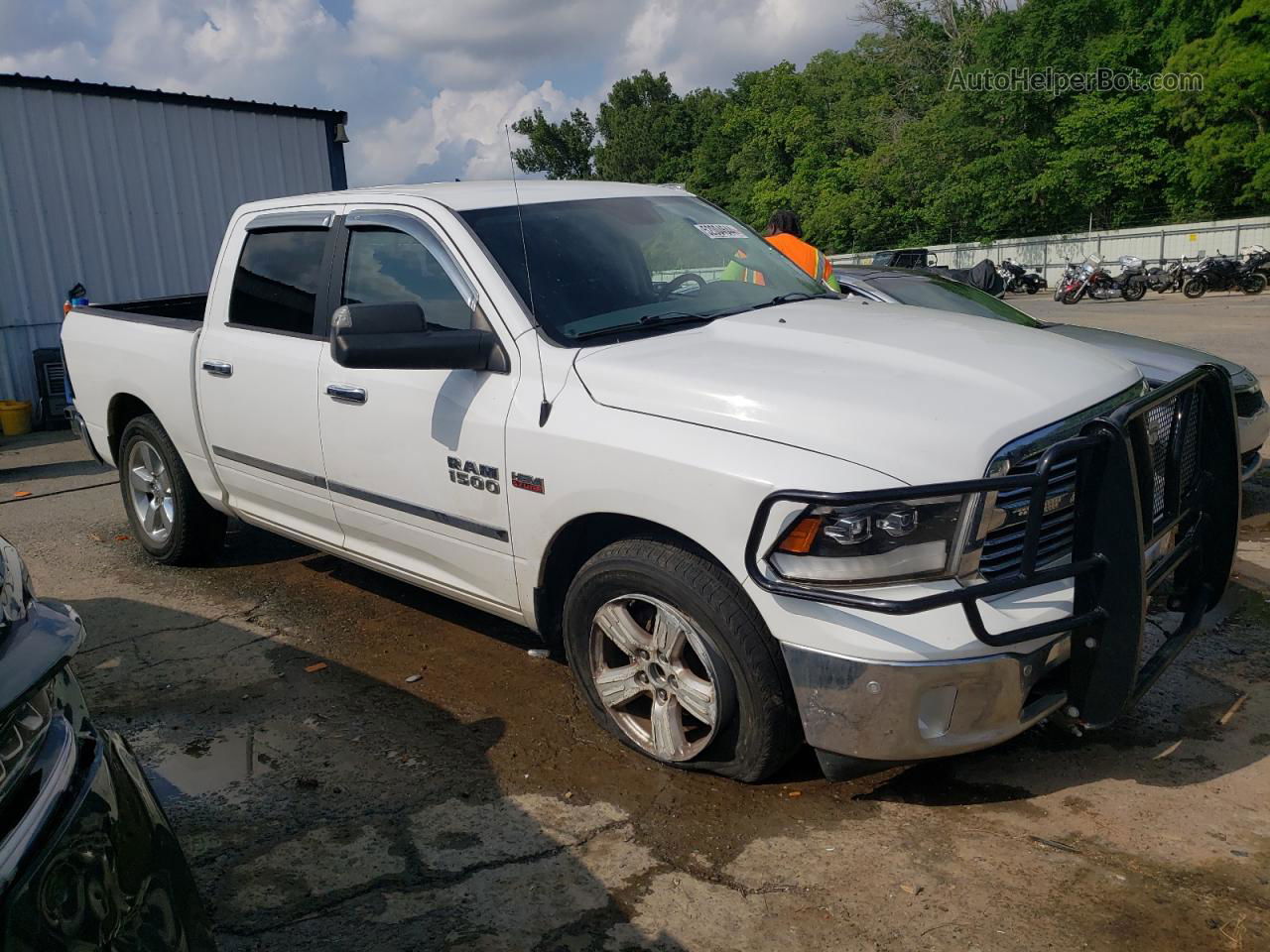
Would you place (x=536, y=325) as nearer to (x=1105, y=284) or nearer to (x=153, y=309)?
(x=153, y=309)

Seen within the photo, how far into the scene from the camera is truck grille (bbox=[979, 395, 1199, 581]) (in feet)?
9.34

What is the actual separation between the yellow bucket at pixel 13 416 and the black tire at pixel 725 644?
10757mm

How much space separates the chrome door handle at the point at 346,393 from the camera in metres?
4.12

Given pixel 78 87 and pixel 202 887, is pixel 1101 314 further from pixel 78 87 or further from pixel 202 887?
pixel 202 887

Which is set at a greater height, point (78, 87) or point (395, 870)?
point (78, 87)

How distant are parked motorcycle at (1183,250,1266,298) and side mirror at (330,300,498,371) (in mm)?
24480

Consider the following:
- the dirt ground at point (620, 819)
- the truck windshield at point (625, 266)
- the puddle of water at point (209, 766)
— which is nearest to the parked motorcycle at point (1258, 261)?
the dirt ground at point (620, 819)

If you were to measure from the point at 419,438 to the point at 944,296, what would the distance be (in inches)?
174

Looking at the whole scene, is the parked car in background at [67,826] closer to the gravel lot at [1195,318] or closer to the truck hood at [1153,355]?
the truck hood at [1153,355]

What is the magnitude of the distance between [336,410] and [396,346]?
3.05 ft

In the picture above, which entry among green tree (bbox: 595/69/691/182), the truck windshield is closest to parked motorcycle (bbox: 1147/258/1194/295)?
the truck windshield

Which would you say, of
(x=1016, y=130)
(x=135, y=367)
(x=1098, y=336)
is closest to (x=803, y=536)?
(x=135, y=367)

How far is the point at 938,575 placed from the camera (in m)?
2.77

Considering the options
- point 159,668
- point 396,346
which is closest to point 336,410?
point 396,346
